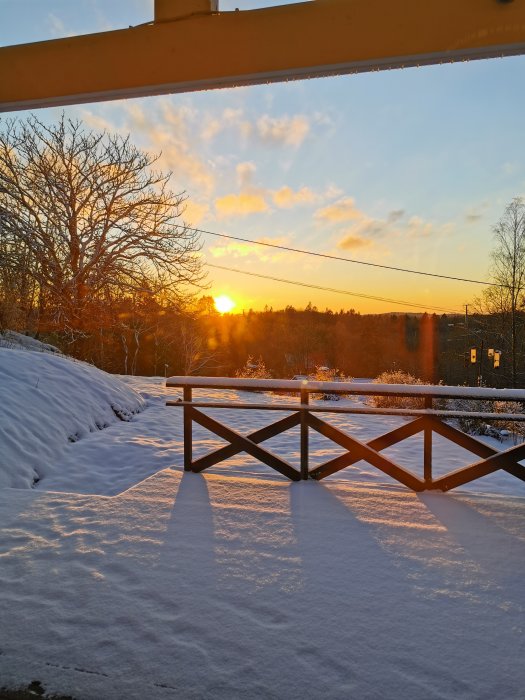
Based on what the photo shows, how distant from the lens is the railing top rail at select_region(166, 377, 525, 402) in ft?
10.8

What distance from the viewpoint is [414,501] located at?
3.38 m

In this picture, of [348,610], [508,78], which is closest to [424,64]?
[508,78]

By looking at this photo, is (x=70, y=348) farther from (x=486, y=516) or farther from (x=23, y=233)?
(x=486, y=516)

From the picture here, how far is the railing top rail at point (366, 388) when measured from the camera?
329cm

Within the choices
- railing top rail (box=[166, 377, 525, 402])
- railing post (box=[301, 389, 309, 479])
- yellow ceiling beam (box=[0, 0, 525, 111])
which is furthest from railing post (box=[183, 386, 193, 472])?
yellow ceiling beam (box=[0, 0, 525, 111])

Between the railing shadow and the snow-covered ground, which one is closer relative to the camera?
the snow-covered ground

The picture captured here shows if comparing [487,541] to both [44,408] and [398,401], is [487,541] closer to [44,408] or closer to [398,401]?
[44,408]

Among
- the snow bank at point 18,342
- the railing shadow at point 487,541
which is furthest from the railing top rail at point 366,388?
the snow bank at point 18,342

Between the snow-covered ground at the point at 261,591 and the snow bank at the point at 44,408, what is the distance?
134cm

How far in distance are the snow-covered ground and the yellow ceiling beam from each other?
278 cm

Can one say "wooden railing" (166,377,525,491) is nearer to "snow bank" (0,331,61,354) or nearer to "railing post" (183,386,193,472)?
"railing post" (183,386,193,472)

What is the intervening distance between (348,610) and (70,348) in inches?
577

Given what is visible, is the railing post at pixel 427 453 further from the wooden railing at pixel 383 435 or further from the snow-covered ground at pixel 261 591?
the snow-covered ground at pixel 261 591

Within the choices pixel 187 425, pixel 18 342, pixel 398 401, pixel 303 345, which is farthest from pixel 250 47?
pixel 303 345
